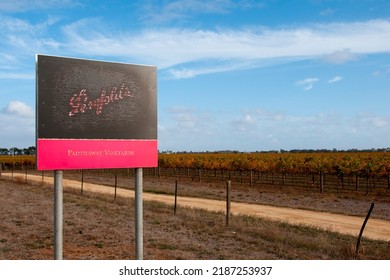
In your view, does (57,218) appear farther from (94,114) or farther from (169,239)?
(169,239)

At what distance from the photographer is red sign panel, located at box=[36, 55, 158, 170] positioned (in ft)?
21.1

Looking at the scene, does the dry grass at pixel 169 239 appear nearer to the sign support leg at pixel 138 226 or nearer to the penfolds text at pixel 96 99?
the sign support leg at pixel 138 226

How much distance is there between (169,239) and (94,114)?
6.08 meters

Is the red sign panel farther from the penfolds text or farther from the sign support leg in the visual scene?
the sign support leg

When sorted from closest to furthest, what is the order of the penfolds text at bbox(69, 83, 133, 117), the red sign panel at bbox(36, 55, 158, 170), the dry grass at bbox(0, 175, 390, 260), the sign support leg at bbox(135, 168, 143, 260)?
1. the red sign panel at bbox(36, 55, 158, 170)
2. the penfolds text at bbox(69, 83, 133, 117)
3. the sign support leg at bbox(135, 168, 143, 260)
4. the dry grass at bbox(0, 175, 390, 260)

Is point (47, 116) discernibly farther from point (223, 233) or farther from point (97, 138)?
point (223, 233)

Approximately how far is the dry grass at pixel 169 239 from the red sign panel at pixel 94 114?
351 cm

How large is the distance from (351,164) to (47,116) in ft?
117

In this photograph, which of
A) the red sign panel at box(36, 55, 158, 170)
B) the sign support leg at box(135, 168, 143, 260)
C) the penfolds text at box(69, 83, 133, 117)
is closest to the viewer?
the red sign panel at box(36, 55, 158, 170)

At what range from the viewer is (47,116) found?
6410 mm

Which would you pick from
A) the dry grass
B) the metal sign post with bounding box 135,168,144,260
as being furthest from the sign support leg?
the dry grass

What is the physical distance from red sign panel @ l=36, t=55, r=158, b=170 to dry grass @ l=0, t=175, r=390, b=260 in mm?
3506

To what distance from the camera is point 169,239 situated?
12.0 m
